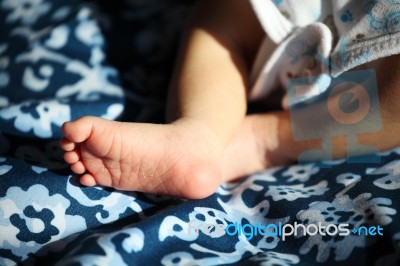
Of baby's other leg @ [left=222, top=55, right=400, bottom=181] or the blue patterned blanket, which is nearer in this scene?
the blue patterned blanket

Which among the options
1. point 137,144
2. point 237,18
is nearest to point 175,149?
point 137,144

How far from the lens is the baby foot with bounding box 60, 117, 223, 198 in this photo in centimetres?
55

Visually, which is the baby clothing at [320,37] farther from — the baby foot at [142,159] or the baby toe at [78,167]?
the baby toe at [78,167]

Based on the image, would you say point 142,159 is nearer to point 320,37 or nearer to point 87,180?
point 87,180

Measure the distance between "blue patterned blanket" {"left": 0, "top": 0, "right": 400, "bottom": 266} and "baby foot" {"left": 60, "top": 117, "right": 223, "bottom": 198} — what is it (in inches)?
1.1

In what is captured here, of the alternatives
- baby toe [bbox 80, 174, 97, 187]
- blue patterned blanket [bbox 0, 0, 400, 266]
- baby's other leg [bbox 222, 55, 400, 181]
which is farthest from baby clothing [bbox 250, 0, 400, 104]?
baby toe [bbox 80, 174, 97, 187]

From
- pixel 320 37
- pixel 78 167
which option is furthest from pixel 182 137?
pixel 320 37

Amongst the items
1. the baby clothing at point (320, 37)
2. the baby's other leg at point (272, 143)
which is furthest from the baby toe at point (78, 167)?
the baby clothing at point (320, 37)

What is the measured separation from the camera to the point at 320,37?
0.65m

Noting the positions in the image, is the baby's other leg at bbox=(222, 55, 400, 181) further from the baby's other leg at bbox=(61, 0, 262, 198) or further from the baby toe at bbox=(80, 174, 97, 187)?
the baby toe at bbox=(80, 174, 97, 187)

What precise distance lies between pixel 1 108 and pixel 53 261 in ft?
1.04

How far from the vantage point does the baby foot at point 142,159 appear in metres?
0.55

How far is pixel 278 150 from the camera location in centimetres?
72

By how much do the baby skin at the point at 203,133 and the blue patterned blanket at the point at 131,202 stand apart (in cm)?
3
